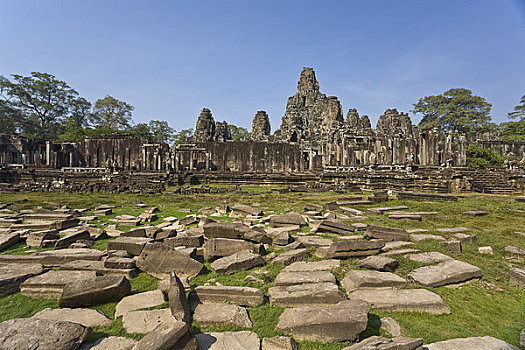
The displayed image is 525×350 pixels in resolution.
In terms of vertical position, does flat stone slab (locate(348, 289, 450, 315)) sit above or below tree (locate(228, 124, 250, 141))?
below

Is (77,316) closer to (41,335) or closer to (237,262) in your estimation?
(41,335)

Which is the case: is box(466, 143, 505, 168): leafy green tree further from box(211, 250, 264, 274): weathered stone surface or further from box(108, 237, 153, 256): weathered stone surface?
box(108, 237, 153, 256): weathered stone surface

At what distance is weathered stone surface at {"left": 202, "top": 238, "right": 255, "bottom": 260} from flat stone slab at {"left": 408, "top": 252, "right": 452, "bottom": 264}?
111 inches

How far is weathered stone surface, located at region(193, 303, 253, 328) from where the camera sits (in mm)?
2594

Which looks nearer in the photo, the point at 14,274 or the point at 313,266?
the point at 14,274

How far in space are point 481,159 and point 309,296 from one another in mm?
33409

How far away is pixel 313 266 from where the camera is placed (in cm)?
404

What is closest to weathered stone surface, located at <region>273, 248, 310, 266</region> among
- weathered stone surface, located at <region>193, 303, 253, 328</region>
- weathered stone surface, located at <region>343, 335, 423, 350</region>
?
weathered stone surface, located at <region>193, 303, 253, 328</region>

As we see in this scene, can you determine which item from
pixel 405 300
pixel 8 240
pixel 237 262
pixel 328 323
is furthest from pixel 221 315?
pixel 8 240

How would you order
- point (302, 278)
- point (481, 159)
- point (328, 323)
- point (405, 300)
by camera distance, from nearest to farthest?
point (328, 323) → point (405, 300) → point (302, 278) → point (481, 159)

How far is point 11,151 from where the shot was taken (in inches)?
1041

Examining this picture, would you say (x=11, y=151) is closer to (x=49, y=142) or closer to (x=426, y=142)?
(x=49, y=142)

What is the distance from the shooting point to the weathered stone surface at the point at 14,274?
3260 mm

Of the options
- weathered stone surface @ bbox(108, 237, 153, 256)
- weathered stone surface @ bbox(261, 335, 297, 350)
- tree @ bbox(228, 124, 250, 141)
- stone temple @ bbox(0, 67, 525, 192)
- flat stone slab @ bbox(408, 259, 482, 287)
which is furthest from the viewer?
tree @ bbox(228, 124, 250, 141)
